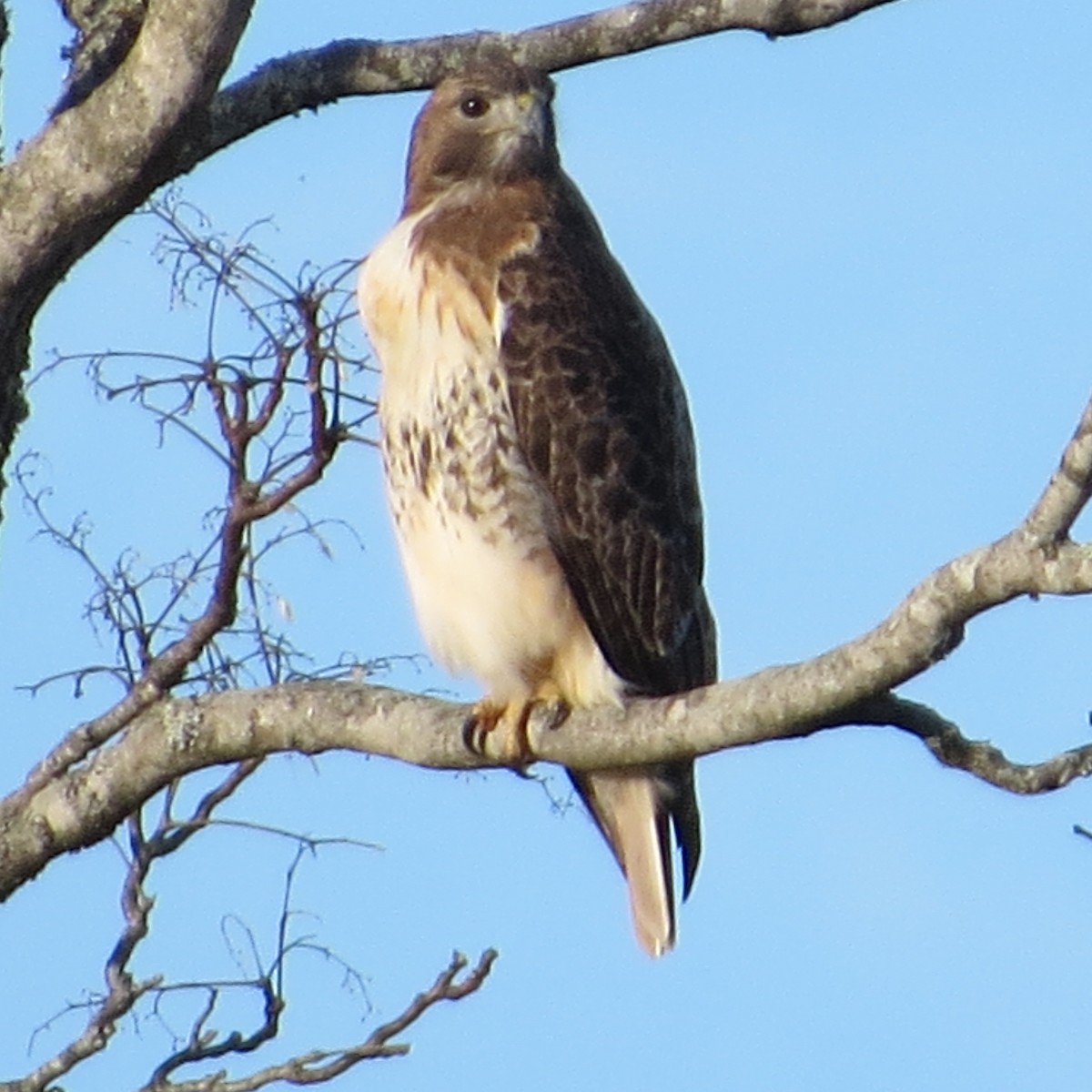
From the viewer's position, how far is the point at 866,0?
5.81 meters

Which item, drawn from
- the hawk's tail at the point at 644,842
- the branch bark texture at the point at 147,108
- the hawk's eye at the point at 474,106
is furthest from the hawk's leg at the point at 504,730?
the hawk's eye at the point at 474,106

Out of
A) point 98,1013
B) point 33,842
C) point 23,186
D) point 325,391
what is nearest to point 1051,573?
point 325,391

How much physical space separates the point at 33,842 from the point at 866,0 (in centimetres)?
249

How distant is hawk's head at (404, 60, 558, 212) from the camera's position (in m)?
5.97

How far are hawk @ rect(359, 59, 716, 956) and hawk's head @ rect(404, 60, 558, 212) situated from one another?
204mm

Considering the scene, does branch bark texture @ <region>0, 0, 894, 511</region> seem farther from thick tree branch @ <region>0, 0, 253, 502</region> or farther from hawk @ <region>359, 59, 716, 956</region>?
hawk @ <region>359, 59, 716, 956</region>

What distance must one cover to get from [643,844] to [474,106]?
1670 mm

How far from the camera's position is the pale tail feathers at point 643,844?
563 cm

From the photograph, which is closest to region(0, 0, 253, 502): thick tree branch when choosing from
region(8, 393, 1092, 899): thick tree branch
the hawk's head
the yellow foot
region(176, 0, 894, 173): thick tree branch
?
region(176, 0, 894, 173): thick tree branch

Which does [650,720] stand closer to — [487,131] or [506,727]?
[506,727]

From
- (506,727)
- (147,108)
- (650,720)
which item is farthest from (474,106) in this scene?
(650,720)

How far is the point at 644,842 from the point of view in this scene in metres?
5.66

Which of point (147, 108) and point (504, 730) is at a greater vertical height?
point (147, 108)

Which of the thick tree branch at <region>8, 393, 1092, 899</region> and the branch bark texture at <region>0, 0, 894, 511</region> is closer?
the thick tree branch at <region>8, 393, 1092, 899</region>
